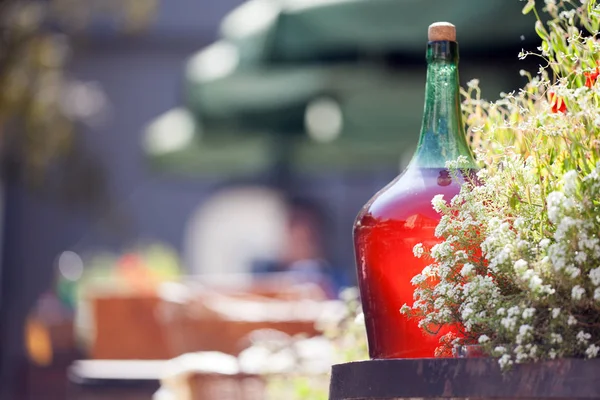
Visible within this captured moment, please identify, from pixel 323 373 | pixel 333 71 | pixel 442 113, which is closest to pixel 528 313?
pixel 442 113

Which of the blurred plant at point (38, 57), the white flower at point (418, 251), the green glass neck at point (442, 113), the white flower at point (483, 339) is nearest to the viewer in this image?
the white flower at point (483, 339)

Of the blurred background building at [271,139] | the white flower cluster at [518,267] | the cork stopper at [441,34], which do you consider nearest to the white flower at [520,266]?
the white flower cluster at [518,267]

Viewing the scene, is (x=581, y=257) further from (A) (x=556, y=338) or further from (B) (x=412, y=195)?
(B) (x=412, y=195)

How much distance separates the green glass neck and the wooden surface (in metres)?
0.33

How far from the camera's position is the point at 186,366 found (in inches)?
102

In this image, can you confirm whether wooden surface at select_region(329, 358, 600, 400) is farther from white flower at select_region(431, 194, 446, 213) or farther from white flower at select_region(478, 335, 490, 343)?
white flower at select_region(431, 194, 446, 213)

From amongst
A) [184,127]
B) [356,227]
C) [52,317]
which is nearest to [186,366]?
[356,227]

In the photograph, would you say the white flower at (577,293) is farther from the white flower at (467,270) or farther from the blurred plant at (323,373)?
the blurred plant at (323,373)

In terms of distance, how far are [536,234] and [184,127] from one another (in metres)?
5.33

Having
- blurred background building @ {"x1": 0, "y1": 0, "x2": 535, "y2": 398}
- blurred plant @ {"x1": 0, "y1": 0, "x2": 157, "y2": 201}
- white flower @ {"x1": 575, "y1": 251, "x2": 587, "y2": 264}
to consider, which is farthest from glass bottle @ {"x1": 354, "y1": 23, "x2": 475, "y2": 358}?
blurred plant @ {"x1": 0, "y1": 0, "x2": 157, "y2": 201}

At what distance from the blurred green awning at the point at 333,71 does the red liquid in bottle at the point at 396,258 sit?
2476mm

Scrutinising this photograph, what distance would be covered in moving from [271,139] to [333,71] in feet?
5.44

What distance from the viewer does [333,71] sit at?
4.44 meters

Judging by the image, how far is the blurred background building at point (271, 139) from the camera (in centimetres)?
412
